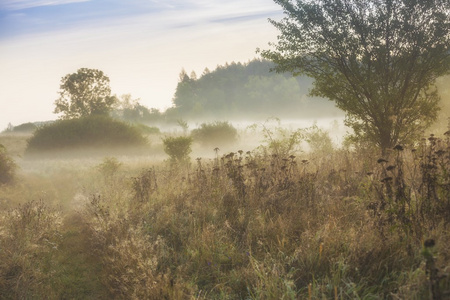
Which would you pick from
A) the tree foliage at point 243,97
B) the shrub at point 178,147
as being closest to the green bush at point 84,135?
the shrub at point 178,147

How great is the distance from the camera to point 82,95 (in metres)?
31.6

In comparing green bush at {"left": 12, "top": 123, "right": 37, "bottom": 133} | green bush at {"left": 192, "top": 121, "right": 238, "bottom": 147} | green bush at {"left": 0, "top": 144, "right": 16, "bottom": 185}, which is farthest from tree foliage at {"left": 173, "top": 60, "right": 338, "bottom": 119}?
green bush at {"left": 0, "top": 144, "right": 16, "bottom": 185}

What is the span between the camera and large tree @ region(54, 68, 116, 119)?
3098cm

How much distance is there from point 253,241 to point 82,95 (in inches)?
1225

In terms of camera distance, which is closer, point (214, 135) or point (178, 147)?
point (178, 147)

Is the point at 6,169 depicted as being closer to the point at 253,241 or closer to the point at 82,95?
the point at 253,241

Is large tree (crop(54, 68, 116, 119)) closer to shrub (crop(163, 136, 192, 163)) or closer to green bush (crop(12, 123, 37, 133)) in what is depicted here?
green bush (crop(12, 123, 37, 133))

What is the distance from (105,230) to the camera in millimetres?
5766

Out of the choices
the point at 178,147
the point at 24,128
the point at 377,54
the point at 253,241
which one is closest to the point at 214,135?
the point at 178,147

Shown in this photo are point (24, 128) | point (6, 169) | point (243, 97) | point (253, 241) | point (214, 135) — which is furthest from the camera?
point (243, 97)

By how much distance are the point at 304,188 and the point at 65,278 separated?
4.19 meters

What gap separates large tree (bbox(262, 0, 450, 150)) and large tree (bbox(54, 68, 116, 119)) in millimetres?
26188

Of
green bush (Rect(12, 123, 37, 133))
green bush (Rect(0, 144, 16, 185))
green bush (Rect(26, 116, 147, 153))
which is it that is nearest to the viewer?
green bush (Rect(0, 144, 16, 185))

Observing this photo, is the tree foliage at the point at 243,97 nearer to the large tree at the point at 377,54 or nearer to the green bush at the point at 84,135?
the green bush at the point at 84,135
